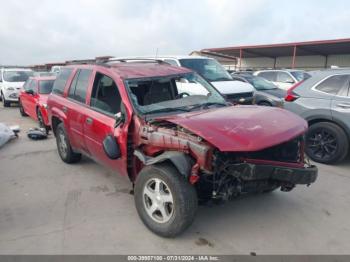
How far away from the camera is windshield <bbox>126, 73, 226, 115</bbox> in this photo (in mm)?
3830

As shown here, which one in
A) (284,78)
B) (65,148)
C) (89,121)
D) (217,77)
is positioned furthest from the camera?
(284,78)

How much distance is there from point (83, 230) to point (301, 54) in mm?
33455

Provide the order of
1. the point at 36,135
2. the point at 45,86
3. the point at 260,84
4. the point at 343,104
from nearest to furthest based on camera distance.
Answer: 1. the point at 343,104
2. the point at 36,135
3. the point at 45,86
4. the point at 260,84

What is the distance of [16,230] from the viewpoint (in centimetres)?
338

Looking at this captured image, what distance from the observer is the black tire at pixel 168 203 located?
2.94 m

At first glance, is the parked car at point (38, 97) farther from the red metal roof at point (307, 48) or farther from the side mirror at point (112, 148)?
the red metal roof at point (307, 48)

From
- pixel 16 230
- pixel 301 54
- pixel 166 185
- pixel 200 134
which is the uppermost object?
pixel 301 54

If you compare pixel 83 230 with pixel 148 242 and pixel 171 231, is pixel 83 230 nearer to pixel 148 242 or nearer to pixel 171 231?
pixel 148 242

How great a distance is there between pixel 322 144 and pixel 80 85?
4.37 m

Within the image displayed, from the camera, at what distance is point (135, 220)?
358cm

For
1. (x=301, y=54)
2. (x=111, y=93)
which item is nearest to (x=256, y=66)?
(x=301, y=54)

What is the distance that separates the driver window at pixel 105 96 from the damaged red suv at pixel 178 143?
0.01 meters

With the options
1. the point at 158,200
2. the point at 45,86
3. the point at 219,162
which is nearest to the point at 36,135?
the point at 45,86

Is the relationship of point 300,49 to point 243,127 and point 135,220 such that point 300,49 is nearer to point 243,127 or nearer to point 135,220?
point 243,127
